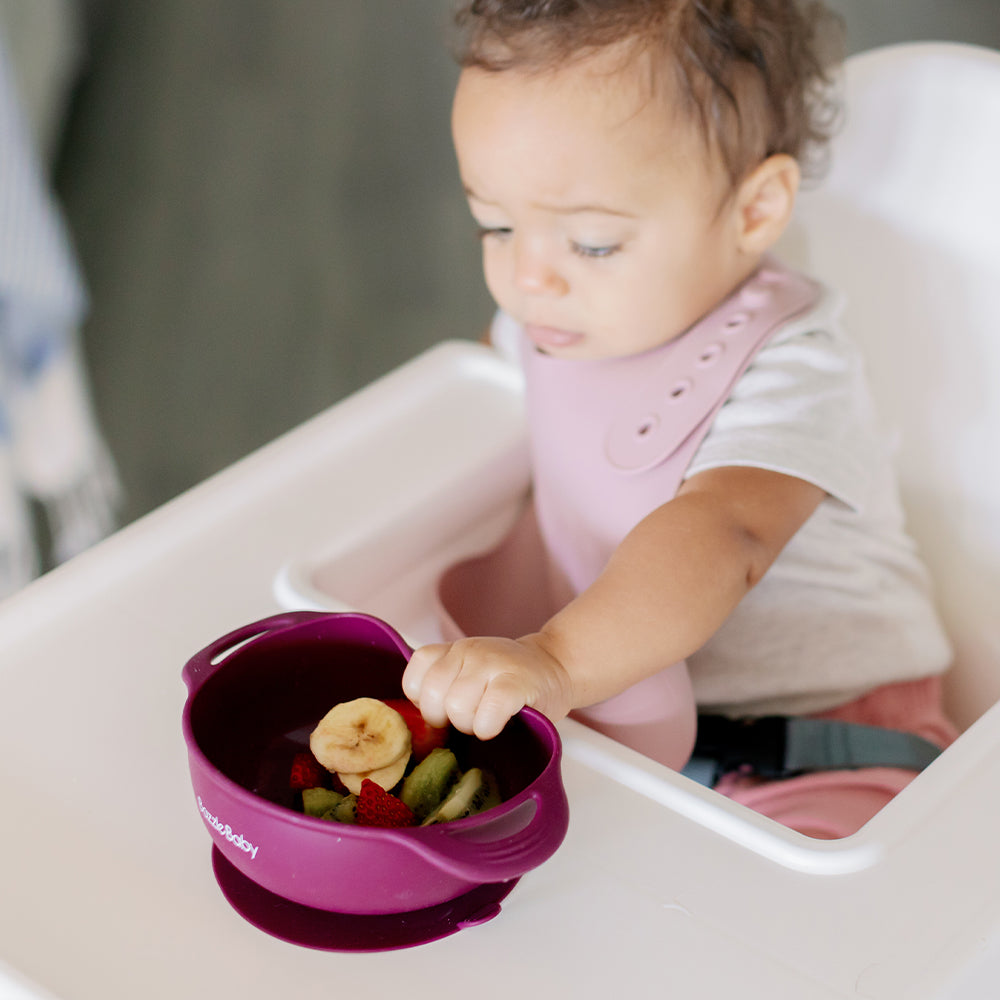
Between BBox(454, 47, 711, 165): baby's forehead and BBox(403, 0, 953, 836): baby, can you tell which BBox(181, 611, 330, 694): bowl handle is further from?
BBox(454, 47, 711, 165): baby's forehead

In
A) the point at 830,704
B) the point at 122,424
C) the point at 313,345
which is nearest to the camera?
the point at 830,704

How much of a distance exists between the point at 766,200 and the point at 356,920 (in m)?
0.48

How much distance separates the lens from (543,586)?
89cm

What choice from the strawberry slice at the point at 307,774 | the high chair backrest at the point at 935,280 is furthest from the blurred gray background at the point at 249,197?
the strawberry slice at the point at 307,774

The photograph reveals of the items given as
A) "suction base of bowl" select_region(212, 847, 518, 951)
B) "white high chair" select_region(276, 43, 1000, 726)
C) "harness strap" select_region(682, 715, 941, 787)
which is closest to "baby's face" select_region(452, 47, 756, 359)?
"white high chair" select_region(276, 43, 1000, 726)

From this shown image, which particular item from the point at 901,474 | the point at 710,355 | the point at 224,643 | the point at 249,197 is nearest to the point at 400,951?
the point at 224,643

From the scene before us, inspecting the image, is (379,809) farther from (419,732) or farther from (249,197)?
(249,197)

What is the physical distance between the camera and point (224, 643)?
23.4 inches

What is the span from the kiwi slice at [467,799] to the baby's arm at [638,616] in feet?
0.08

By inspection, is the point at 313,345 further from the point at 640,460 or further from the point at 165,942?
the point at 165,942

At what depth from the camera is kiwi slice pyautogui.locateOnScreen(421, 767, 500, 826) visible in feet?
1.82

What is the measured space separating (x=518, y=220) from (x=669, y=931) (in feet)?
1.28

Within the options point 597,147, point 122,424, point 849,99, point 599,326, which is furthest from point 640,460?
point 122,424

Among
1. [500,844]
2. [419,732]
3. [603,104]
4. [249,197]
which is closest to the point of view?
[500,844]
